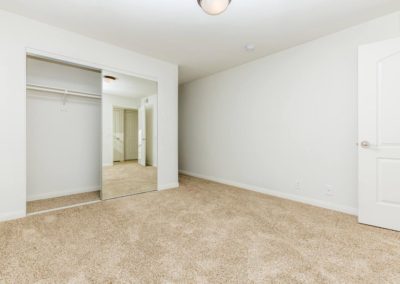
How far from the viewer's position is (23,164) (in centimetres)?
251

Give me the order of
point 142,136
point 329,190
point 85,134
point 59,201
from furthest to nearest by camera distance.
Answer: point 142,136
point 85,134
point 59,201
point 329,190

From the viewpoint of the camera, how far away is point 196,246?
73.8 inches

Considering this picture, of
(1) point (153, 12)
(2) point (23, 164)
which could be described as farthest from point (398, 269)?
(2) point (23, 164)

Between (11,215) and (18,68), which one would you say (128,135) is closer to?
(18,68)

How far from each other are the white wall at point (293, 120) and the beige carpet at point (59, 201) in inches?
97.2

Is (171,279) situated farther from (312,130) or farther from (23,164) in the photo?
(312,130)

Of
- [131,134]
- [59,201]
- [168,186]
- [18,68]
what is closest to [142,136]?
[131,134]

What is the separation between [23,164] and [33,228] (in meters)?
0.81

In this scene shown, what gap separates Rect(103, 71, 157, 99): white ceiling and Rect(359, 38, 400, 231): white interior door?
307cm

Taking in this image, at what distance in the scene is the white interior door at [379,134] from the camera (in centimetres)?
221

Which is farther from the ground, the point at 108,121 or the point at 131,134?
the point at 108,121

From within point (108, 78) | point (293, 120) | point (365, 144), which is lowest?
point (365, 144)

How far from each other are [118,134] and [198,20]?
221 cm

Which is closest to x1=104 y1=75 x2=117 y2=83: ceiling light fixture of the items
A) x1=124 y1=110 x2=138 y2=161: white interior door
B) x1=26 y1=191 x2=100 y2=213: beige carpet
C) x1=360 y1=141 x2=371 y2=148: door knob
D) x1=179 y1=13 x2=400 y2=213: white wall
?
x1=124 y1=110 x2=138 y2=161: white interior door
